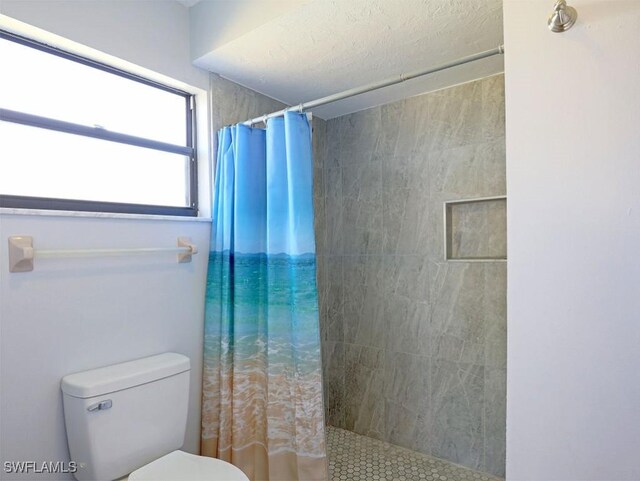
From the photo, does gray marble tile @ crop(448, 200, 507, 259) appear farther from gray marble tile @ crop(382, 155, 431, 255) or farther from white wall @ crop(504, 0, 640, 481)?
white wall @ crop(504, 0, 640, 481)

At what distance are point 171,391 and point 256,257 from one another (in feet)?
2.35

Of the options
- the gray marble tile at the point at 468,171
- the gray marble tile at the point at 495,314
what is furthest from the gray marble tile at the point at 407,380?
the gray marble tile at the point at 468,171

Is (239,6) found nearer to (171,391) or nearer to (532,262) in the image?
(532,262)

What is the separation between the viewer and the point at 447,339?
2199mm

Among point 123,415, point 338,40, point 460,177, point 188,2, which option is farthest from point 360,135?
point 123,415

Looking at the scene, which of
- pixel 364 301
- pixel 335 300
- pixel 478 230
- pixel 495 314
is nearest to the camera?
pixel 495 314

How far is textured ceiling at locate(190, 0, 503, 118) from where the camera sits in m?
1.51

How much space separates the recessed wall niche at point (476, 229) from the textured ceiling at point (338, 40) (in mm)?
726

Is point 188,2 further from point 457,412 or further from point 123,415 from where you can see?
Answer: point 457,412

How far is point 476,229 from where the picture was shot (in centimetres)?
216

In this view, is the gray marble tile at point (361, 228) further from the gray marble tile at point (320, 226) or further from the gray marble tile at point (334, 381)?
the gray marble tile at point (334, 381)

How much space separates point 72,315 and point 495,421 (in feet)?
7.15

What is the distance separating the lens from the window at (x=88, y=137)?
1463 mm

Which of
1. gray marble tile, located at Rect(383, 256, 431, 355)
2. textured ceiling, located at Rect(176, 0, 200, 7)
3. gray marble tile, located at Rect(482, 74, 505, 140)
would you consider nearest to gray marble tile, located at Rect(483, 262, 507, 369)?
gray marble tile, located at Rect(383, 256, 431, 355)
